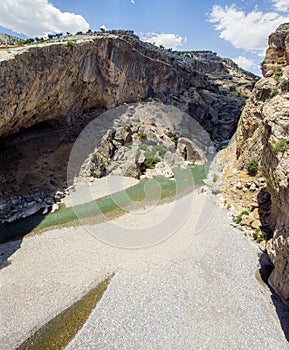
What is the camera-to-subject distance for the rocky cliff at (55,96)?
22250 mm

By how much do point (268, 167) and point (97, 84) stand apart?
3183 centimetres

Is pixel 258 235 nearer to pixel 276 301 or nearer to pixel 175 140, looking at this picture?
pixel 276 301

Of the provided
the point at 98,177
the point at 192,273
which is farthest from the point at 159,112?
the point at 192,273

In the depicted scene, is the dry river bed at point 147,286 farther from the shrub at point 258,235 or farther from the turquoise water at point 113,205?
the turquoise water at point 113,205

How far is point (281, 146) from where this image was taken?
39.3 feet

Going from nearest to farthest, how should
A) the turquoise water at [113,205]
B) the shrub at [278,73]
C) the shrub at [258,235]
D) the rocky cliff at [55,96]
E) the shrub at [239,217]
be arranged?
the shrub at [258,235], the shrub at [239,217], the turquoise water at [113,205], the shrub at [278,73], the rocky cliff at [55,96]

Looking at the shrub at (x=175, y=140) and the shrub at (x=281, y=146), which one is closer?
the shrub at (x=281, y=146)

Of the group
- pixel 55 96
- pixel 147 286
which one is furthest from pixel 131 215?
pixel 55 96

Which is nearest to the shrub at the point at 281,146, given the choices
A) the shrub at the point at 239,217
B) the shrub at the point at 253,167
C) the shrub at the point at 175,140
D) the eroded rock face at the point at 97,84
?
the shrub at the point at 239,217

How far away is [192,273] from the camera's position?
46.6ft

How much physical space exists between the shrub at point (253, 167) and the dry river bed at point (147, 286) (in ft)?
22.5

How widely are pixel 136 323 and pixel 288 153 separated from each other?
33.7ft

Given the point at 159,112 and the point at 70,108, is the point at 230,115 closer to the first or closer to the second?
the point at 159,112

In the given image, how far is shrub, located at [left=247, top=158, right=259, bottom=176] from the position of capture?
2278cm
